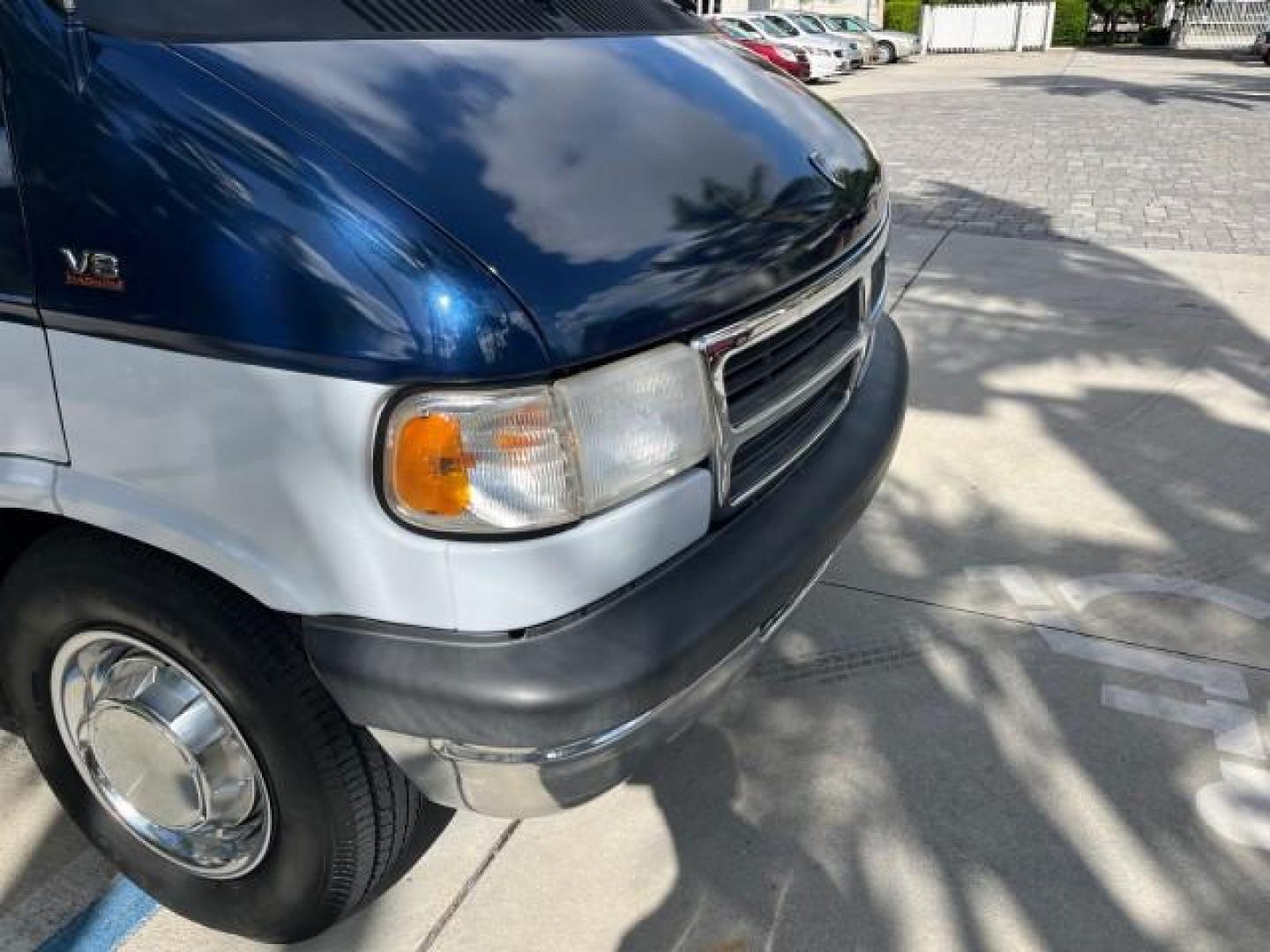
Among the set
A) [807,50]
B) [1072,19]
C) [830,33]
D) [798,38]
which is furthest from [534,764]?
[1072,19]

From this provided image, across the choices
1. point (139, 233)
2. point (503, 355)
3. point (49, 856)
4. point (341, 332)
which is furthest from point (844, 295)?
point (49, 856)

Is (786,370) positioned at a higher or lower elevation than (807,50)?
higher

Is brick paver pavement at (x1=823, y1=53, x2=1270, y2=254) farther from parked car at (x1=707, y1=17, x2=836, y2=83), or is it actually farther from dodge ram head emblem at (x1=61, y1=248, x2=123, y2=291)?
dodge ram head emblem at (x1=61, y1=248, x2=123, y2=291)

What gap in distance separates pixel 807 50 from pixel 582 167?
23.3m

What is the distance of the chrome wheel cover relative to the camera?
1928mm

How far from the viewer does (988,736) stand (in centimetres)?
266

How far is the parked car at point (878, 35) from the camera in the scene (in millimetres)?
29359

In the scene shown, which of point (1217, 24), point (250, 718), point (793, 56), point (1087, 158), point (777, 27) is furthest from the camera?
point (1217, 24)

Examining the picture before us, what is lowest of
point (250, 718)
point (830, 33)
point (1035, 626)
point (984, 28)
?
point (984, 28)

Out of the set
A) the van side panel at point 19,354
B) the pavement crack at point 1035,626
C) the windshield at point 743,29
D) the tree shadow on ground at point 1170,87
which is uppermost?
the van side panel at point 19,354

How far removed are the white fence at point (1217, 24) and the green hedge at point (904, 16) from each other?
30.1ft

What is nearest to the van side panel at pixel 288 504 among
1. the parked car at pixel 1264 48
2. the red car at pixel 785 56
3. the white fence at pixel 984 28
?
the red car at pixel 785 56

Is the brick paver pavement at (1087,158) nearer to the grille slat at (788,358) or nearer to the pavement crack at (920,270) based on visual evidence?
the pavement crack at (920,270)

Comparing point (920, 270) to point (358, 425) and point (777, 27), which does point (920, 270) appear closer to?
point (358, 425)
